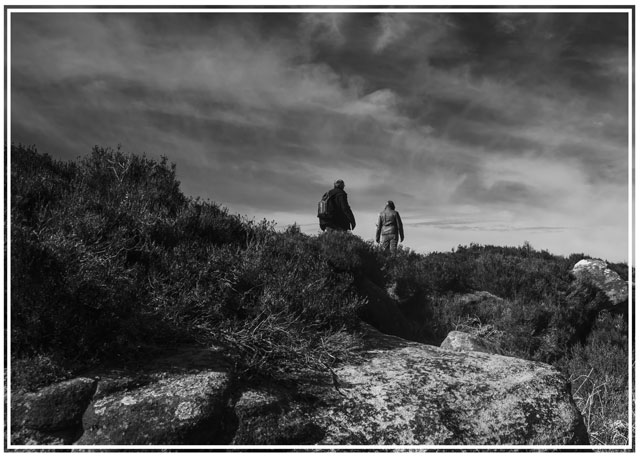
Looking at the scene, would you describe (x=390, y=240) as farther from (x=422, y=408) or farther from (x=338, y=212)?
(x=422, y=408)

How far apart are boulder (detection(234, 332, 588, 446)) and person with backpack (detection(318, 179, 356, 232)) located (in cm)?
849

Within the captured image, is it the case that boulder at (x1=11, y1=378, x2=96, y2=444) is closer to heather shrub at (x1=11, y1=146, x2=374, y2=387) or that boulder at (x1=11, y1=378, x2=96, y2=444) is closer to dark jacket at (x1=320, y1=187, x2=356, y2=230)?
heather shrub at (x1=11, y1=146, x2=374, y2=387)

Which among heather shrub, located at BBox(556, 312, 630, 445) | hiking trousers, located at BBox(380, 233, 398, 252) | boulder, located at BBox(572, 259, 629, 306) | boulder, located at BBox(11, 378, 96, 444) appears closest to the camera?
boulder, located at BBox(11, 378, 96, 444)

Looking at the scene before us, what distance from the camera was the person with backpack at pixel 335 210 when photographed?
41.9ft

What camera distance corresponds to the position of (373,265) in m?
8.23

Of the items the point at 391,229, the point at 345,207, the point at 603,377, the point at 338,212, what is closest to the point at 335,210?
the point at 338,212

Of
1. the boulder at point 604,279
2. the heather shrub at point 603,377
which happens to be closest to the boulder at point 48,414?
the heather shrub at point 603,377

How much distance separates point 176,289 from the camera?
459 centimetres

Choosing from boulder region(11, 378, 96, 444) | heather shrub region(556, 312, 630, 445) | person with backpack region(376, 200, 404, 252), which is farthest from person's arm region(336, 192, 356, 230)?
boulder region(11, 378, 96, 444)

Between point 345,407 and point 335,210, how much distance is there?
9502mm

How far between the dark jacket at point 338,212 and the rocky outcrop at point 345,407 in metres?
8.57

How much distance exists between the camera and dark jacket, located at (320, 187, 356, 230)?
42.1 feet

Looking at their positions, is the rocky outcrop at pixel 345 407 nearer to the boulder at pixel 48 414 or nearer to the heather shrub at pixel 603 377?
the boulder at pixel 48 414
